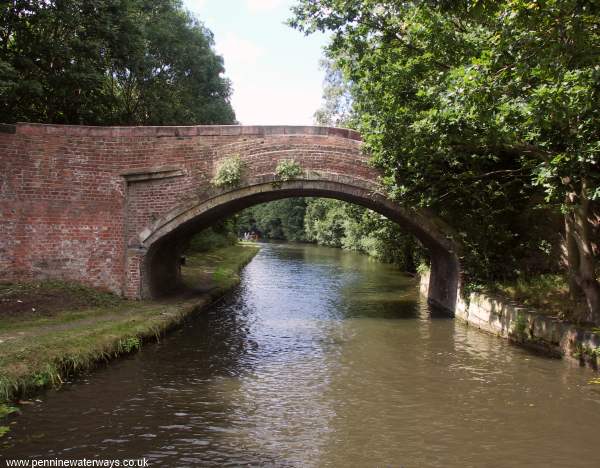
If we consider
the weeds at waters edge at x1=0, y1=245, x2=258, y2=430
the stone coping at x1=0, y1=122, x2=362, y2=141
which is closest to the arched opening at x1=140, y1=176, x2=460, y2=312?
the stone coping at x1=0, y1=122, x2=362, y2=141

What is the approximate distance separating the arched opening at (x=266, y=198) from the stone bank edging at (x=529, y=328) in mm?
1518

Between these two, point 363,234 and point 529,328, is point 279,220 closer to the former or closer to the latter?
point 363,234

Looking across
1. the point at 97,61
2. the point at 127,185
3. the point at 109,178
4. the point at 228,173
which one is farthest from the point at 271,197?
the point at 97,61

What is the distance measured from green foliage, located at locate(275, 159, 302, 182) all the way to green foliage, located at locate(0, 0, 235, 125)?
21.6 ft

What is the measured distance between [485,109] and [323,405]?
5073 millimetres

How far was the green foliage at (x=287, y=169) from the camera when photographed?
13.9 metres

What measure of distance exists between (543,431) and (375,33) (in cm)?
917

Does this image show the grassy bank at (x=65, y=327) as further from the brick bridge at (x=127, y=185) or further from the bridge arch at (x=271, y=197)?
the bridge arch at (x=271, y=197)

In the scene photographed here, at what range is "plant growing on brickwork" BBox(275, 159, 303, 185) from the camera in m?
13.9

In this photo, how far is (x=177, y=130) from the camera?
1377 centimetres

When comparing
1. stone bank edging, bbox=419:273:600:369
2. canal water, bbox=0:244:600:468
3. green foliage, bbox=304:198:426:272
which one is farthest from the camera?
green foliage, bbox=304:198:426:272

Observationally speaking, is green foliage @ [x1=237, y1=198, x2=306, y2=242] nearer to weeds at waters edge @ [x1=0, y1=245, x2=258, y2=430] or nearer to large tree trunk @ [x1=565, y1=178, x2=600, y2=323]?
weeds at waters edge @ [x1=0, y1=245, x2=258, y2=430]

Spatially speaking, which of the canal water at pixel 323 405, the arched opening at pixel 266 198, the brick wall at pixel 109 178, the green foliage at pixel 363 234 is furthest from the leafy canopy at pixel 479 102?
the green foliage at pixel 363 234

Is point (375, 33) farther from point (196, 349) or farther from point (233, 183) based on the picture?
point (196, 349)
